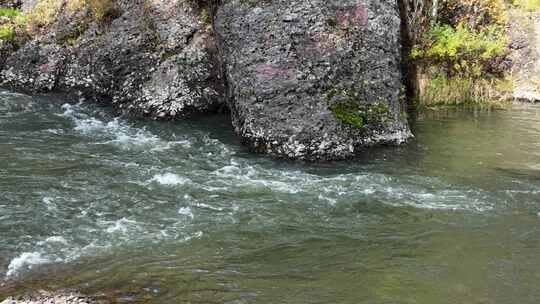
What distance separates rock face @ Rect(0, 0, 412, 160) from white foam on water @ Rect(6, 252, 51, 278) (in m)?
5.33

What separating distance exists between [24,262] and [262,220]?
3149 millimetres

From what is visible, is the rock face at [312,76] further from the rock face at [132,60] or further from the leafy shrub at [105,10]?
the leafy shrub at [105,10]

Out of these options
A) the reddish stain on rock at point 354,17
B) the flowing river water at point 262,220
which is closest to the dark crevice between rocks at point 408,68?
the reddish stain on rock at point 354,17

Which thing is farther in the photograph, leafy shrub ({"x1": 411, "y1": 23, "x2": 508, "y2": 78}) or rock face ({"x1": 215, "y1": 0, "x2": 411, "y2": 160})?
leafy shrub ({"x1": 411, "y1": 23, "x2": 508, "y2": 78})

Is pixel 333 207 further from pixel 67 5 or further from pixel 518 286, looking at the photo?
pixel 67 5

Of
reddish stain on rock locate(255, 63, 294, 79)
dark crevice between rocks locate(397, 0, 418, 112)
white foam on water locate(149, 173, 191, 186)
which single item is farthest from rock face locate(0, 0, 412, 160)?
dark crevice between rocks locate(397, 0, 418, 112)

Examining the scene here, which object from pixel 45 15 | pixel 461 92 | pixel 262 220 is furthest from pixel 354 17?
pixel 45 15

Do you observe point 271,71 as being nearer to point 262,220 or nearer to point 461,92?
point 262,220

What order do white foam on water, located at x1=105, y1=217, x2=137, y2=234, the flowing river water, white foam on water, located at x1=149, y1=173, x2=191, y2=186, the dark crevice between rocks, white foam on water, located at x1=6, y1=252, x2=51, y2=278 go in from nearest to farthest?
1. the flowing river water
2. white foam on water, located at x1=6, y1=252, x2=51, y2=278
3. white foam on water, located at x1=105, y1=217, x2=137, y2=234
4. white foam on water, located at x1=149, y1=173, x2=191, y2=186
5. the dark crevice between rocks

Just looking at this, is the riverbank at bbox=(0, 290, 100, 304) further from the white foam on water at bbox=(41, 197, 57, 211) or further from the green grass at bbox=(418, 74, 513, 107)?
the green grass at bbox=(418, 74, 513, 107)

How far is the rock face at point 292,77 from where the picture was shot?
36.1ft

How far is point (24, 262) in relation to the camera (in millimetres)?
6500

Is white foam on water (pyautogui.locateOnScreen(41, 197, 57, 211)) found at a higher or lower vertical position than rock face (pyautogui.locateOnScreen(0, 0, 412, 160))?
lower

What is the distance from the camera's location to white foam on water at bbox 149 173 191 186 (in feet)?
30.4
